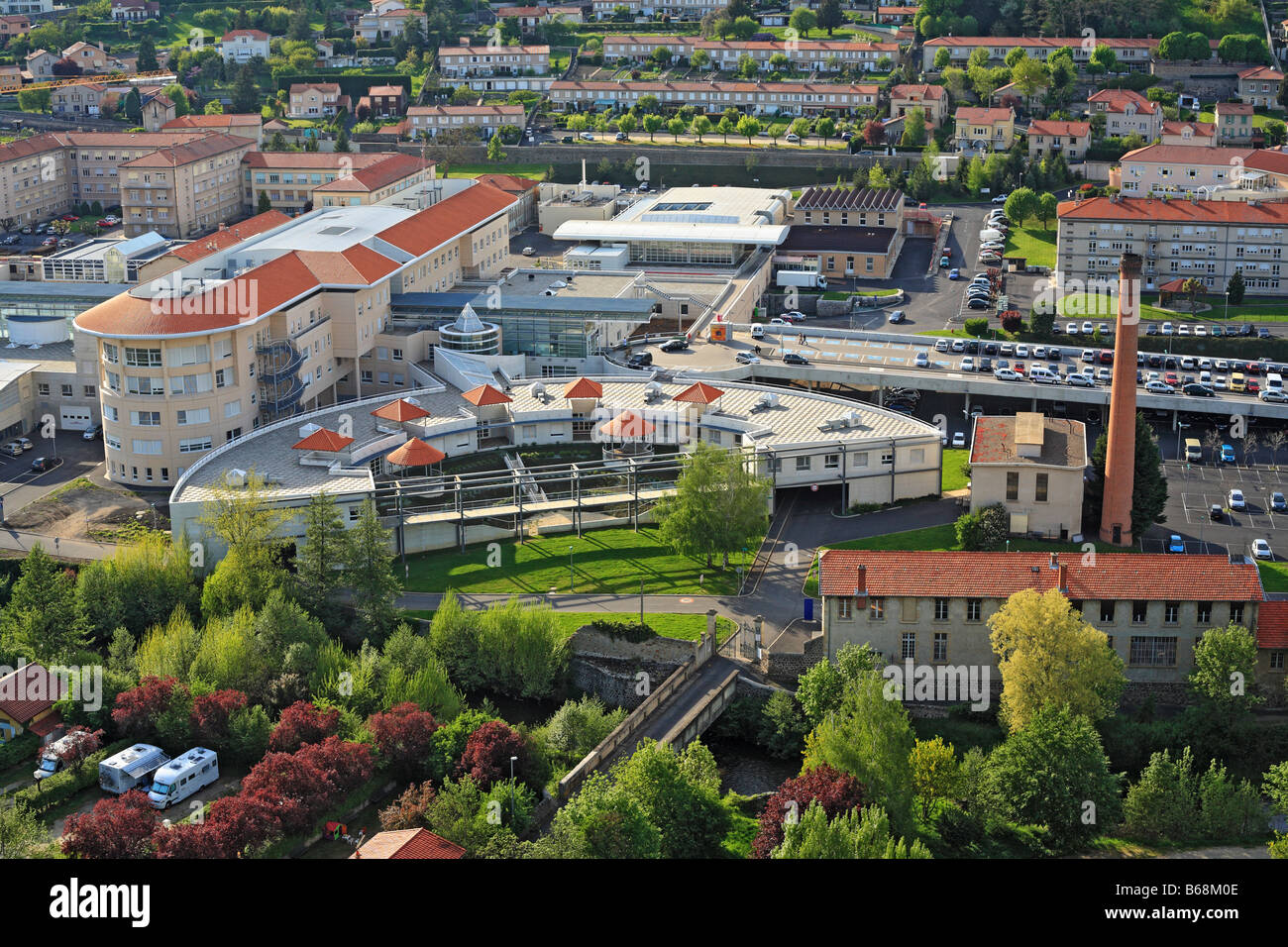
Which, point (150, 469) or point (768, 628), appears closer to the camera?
point (768, 628)

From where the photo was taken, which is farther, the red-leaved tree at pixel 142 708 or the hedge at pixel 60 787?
the red-leaved tree at pixel 142 708

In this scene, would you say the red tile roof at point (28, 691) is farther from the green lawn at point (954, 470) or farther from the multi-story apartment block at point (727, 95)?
the multi-story apartment block at point (727, 95)

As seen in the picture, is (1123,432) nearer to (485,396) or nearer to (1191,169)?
(485,396)

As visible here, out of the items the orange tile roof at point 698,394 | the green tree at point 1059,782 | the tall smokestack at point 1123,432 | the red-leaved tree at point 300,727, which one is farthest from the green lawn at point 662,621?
the tall smokestack at point 1123,432

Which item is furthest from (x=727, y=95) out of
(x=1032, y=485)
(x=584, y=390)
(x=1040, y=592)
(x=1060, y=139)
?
(x=1040, y=592)

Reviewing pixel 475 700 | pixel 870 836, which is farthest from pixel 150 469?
pixel 870 836

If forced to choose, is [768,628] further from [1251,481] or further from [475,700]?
[1251,481]
